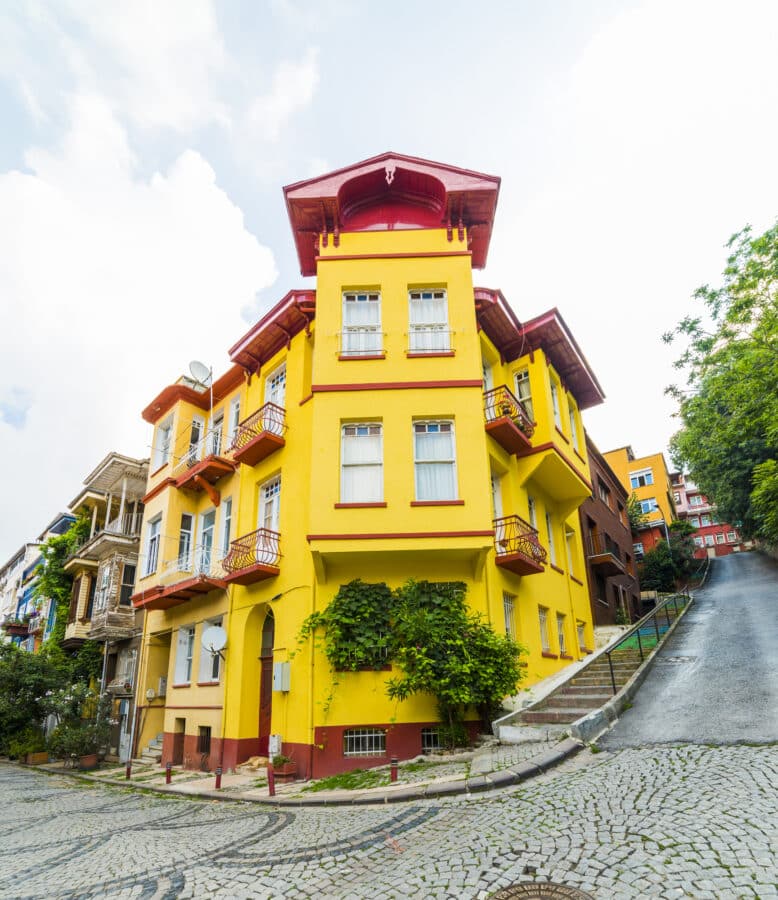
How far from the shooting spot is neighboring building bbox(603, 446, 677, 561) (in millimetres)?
46938

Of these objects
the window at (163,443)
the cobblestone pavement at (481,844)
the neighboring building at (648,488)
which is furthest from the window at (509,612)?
the neighboring building at (648,488)

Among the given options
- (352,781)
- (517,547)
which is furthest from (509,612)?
(352,781)

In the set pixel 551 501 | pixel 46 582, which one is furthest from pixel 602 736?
pixel 46 582

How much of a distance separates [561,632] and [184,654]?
11802mm

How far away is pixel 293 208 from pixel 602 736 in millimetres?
14846

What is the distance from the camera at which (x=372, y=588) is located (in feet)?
41.9

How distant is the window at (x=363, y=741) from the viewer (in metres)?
11.9

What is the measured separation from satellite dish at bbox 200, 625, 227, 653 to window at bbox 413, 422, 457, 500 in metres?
6.53

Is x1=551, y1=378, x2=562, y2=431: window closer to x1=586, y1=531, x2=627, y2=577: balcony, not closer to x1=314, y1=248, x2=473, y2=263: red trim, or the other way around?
x1=314, y1=248, x2=473, y2=263: red trim

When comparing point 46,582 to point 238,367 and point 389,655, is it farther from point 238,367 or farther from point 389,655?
point 389,655

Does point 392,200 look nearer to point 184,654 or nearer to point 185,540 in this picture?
point 185,540

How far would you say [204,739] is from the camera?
1606 cm

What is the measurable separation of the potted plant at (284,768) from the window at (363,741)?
114 cm

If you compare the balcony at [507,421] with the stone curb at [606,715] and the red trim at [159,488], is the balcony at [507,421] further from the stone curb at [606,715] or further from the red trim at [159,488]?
the red trim at [159,488]
